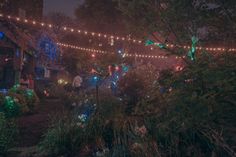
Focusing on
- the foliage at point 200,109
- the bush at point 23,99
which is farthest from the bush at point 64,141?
the bush at point 23,99

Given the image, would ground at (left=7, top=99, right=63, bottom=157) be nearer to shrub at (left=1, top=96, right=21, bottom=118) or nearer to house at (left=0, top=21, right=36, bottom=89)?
shrub at (left=1, top=96, right=21, bottom=118)

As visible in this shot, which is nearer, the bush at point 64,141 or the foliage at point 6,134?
the bush at point 64,141

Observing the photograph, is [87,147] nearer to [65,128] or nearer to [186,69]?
[65,128]

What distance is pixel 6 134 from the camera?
25.9 ft

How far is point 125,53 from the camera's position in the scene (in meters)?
29.6

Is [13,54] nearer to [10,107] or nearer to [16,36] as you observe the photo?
[16,36]

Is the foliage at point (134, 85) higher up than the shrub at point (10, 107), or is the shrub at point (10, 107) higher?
the foliage at point (134, 85)

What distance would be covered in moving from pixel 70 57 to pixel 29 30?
24.2 ft

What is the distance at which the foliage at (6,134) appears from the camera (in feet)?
25.0

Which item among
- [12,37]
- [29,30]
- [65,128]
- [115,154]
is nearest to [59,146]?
[65,128]

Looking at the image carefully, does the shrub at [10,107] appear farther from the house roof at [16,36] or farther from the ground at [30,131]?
the house roof at [16,36]

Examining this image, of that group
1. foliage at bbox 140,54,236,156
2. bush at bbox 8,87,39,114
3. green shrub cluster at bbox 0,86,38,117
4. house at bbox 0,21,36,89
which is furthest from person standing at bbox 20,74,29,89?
foliage at bbox 140,54,236,156

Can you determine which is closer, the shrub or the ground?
the ground

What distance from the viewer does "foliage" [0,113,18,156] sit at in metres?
7.63
